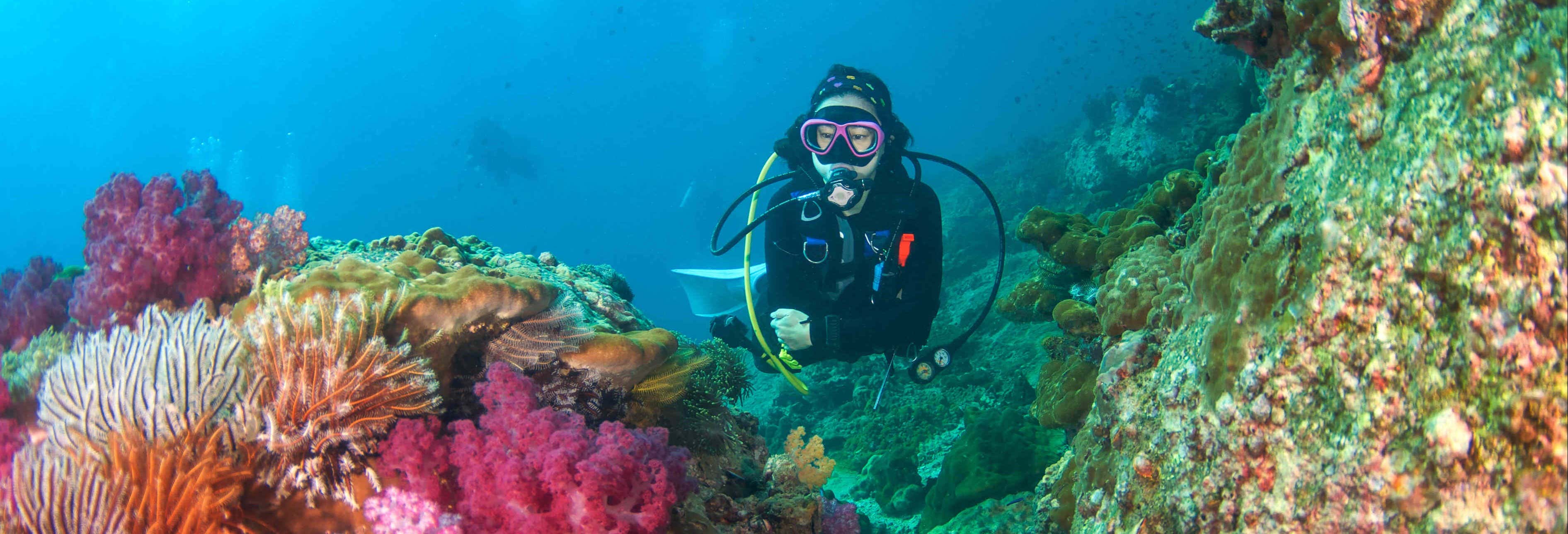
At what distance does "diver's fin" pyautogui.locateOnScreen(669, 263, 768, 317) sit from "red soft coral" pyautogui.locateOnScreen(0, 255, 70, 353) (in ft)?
18.0

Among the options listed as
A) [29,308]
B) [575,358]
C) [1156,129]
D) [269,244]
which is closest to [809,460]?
[575,358]

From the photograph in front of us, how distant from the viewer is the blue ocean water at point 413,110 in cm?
7275

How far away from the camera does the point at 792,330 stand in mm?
5336

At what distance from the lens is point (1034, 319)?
524 centimetres

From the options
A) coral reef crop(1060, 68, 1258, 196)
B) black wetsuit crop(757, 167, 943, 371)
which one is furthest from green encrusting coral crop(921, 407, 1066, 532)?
coral reef crop(1060, 68, 1258, 196)

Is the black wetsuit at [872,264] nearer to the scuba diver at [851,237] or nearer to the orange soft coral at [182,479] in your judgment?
the scuba diver at [851,237]

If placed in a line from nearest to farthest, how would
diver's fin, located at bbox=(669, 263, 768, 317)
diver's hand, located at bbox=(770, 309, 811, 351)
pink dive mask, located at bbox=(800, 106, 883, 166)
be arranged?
pink dive mask, located at bbox=(800, 106, 883, 166) → diver's hand, located at bbox=(770, 309, 811, 351) → diver's fin, located at bbox=(669, 263, 768, 317)

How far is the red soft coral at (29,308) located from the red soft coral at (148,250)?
25 centimetres

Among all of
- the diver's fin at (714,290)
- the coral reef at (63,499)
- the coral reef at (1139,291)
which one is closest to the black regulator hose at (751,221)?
the diver's fin at (714,290)

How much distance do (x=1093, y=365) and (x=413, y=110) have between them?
332 feet

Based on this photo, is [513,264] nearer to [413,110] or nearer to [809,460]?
[809,460]

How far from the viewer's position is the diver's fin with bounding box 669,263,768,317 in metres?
8.15

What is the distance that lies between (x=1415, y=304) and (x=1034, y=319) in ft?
14.1

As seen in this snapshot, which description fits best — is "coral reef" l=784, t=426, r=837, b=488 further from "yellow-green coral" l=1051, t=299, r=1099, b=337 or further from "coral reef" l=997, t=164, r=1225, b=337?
"yellow-green coral" l=1051, t=299, r=1099, b=337
